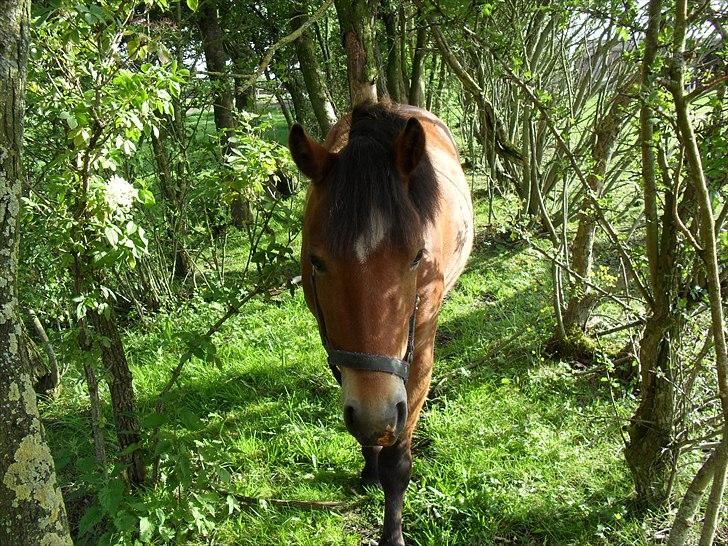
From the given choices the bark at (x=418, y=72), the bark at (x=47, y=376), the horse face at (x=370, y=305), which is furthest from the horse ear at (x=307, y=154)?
the bark at (x=418, y=72)

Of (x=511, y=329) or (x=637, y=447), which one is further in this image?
(x=511, y=329)

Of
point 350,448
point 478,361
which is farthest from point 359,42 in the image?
point 350,448

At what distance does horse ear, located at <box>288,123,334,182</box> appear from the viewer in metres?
2.06

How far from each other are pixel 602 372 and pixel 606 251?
2.49 m

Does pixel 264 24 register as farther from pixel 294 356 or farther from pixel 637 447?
pixel 637 447

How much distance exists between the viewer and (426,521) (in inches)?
104

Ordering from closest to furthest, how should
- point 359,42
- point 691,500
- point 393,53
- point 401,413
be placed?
point 401,413 < point 691,500 < point 359,42 < point 393,53

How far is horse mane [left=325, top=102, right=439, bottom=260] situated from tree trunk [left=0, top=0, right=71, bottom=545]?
40.3 inches

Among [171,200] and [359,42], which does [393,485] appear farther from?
[171,200]

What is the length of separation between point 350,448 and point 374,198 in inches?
79.5

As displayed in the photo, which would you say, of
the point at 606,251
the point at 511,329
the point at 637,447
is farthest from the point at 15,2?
the point at 606,251

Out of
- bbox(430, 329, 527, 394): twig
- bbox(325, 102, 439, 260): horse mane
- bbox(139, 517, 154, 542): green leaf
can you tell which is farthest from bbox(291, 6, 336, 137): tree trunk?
bbox(139, 517, 154, 542): green leaf

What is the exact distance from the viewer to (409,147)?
2.05 metres

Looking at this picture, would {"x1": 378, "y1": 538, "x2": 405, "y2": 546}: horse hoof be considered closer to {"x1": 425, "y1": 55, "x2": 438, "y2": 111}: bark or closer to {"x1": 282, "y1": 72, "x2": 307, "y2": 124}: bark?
{"x1": 425, "y1": 55, "x2": 438, "y2": 111}: bark
